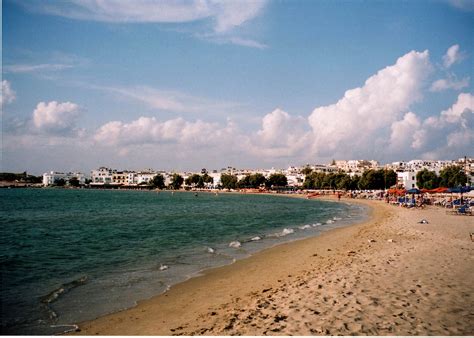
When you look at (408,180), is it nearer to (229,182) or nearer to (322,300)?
(229,182)

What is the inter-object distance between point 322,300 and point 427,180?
95561mm

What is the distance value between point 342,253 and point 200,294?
8197 millimetres

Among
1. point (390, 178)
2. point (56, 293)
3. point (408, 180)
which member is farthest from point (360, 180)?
point (56, 293)

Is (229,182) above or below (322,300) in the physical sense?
above

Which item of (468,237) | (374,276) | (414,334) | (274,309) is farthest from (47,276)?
(468,237)

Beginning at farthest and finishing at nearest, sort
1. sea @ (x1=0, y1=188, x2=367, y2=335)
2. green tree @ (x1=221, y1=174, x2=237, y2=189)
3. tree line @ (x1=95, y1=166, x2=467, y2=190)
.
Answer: green tree @ (x1=221, y1=174, x2=237, y2=189)
tree line @ (x1=95, y1=166, x2=467, y2=190)
sea @ (x1=0, y1=188, x2=367, y2=335)

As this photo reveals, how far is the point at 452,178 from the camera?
8750 centimetres

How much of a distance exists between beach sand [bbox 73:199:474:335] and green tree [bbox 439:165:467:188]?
8180 cm

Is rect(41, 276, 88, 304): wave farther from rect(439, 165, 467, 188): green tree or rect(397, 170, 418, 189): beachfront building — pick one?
rect(397, 170, 418, 189): beachfront building

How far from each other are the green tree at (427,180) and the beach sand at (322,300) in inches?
3271

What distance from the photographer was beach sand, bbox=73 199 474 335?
23.8ft

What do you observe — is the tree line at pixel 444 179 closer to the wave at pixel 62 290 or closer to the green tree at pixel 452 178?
the green tree at pixel 452 178

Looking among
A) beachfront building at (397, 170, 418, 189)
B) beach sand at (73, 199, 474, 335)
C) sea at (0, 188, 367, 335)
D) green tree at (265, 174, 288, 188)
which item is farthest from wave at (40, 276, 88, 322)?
green tree at (265, 174, 288, 188)

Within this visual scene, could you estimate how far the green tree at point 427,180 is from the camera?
90.4 meters
